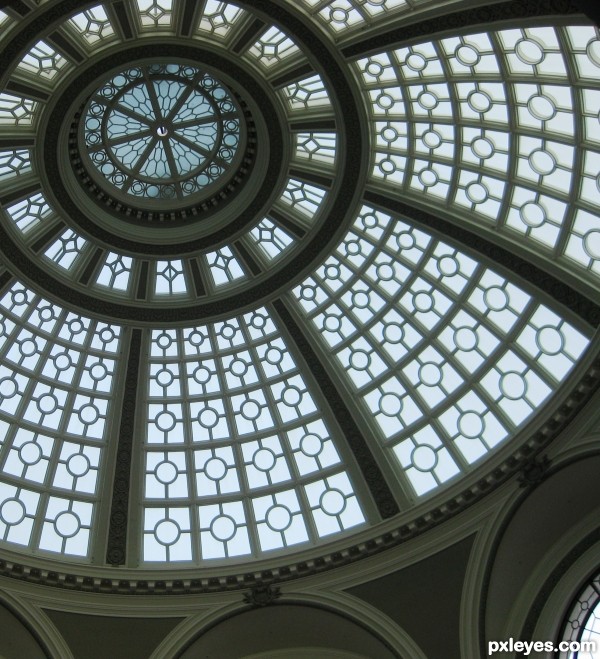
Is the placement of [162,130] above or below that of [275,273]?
above

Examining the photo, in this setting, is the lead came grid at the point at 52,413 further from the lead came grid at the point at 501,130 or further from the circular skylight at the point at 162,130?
the lead came grid at the point at 501,130

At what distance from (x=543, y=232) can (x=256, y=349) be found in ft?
31.5

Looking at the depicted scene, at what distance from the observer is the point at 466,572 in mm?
20594

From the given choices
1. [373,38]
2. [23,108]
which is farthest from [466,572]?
[23,108]

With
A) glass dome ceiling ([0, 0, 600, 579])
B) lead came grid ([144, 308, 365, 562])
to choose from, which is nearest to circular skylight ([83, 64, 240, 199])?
glass dome ceiling ([0, 0, 600, 579])

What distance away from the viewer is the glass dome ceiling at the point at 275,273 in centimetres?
1992

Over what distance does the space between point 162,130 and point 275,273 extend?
5.44m

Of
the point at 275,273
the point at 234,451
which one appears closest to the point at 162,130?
the point at 275,273

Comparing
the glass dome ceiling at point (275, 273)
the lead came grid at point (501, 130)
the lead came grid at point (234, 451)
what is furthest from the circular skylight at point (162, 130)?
the lead came grid at point (234, 451)

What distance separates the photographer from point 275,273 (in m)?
24.2

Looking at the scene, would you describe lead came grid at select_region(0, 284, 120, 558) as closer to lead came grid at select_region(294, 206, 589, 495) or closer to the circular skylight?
the circular skylight

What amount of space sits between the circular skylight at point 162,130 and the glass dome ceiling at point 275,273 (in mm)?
74

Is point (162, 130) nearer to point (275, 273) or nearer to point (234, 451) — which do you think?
point (275, 273)

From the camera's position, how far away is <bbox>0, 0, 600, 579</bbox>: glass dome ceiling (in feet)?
65.4
